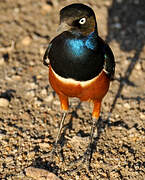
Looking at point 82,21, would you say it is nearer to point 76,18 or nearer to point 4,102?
point 76,18

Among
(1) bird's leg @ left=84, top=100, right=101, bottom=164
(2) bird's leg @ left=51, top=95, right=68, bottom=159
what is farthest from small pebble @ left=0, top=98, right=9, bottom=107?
(1) bird's leg @ left=84, top=100, right=101, bottom=164

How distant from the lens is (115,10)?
7391mm

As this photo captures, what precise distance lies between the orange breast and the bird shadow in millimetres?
1771

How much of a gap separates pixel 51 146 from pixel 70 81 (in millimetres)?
1283

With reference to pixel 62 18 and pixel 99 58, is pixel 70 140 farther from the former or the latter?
pixel 62 18

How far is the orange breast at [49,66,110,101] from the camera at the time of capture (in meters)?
4.21

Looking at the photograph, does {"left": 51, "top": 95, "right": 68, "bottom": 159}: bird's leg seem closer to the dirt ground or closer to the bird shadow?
the dirt ground

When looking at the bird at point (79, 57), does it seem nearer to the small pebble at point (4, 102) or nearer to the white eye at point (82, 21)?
the white eye at point (82, 21)

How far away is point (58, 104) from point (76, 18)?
6.97ft

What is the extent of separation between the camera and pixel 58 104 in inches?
219

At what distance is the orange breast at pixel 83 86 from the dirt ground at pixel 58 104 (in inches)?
36.2

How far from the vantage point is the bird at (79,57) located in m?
3.80

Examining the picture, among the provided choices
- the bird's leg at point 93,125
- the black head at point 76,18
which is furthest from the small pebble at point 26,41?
the black head at point 76,18

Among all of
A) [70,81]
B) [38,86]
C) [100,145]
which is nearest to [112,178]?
[100,145]
